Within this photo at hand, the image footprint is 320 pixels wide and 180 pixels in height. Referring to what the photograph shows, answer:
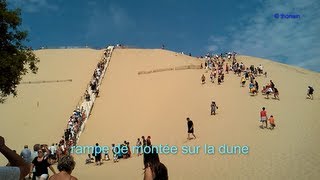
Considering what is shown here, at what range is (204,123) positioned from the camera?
28906 mm

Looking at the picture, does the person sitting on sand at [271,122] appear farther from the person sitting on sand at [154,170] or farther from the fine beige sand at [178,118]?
the person sitting on sand at [154,170]

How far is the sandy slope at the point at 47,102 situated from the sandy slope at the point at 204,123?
2.94m

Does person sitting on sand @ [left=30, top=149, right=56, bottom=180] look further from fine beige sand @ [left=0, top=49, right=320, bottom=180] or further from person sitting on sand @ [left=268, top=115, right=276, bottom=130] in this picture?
person sitting on sand @ [left=268, top=115, right=276, bottom=130]

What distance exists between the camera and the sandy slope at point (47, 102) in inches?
1323

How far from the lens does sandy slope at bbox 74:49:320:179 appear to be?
18.8 meters

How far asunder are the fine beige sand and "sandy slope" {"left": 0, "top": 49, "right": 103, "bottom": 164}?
3.6 inches

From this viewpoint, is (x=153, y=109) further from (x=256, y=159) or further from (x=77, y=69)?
(x=77, y=69)

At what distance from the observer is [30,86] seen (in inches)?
1898

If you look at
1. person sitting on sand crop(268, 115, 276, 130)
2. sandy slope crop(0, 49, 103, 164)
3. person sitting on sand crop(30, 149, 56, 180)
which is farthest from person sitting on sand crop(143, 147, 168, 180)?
sandy slope crop(0, 49, 103, 164)

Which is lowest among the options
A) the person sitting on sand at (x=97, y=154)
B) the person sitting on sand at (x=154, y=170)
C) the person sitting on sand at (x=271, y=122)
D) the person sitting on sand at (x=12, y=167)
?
the person sitting on sand at (x=97, y=154)

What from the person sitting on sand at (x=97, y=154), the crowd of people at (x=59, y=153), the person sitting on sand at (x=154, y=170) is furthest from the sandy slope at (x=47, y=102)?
the person sitting on sand at (x=154, y=170)

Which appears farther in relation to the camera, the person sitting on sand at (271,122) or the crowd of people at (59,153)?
the person sitting on sand at (271,122)

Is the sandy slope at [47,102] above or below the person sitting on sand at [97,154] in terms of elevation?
above

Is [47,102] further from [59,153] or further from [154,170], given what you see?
[154,170]
